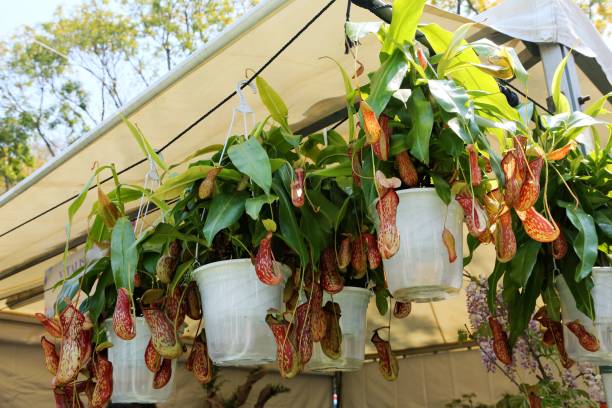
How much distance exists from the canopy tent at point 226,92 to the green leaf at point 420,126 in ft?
1.75

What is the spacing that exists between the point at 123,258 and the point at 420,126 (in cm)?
50

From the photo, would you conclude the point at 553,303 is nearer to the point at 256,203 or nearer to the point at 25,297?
the point at 256,203

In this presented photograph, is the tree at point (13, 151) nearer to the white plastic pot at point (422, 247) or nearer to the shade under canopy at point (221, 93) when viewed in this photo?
the shade under canopy at point (221, 93)

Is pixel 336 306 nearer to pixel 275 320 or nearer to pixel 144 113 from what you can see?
pixel 275 320

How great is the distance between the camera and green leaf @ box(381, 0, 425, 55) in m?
0.96

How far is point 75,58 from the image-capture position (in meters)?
11.7

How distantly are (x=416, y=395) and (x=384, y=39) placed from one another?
12.9ft

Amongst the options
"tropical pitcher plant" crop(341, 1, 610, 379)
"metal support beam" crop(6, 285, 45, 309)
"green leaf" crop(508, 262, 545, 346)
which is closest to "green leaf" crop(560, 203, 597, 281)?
"tropical pitcher plant" crop(341, 1, 610, 379)

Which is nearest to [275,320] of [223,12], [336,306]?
[336,306]

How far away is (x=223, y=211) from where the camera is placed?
Result: 3.34 ft

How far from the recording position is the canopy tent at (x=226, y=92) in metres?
1.51

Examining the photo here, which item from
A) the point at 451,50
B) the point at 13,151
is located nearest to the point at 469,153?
the point at 451,50

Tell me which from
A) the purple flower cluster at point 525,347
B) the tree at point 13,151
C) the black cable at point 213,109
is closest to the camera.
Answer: the black cable at point 213,109

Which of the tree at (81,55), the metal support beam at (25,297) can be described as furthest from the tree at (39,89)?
the metal support beam at (25,297)
